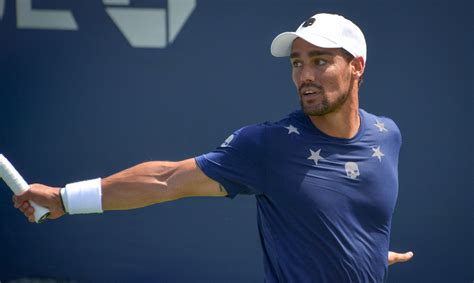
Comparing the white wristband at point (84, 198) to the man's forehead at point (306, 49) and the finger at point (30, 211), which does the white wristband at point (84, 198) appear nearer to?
the finger at point (30, 211)

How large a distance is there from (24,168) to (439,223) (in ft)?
8.51

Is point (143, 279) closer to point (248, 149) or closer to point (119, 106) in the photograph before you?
point (119, 106)

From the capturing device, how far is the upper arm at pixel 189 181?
121 inches

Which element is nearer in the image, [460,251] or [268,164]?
[268,164]

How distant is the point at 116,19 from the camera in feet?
17.3

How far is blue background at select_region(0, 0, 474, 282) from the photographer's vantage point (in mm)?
5301

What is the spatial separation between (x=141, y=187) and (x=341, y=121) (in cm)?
80

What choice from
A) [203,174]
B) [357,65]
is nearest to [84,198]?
[203,174]

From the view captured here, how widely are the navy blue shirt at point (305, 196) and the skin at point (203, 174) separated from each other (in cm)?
6

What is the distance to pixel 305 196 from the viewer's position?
121 inches

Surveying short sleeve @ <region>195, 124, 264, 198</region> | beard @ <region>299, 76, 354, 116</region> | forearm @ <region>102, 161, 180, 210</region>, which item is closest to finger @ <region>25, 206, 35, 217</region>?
forearm @ <region>102, 161, 180, 210</region>

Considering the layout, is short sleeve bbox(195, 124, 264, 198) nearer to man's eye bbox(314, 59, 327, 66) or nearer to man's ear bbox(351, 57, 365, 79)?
man's eye bbox(314, 59, 327, 66)

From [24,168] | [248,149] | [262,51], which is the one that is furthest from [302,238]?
[24,168]

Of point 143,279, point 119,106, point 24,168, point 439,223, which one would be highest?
point 119,106
